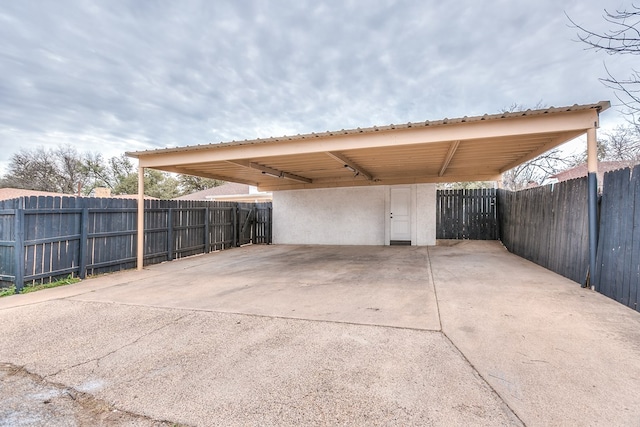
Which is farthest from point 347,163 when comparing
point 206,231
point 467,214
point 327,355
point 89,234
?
point 467,214

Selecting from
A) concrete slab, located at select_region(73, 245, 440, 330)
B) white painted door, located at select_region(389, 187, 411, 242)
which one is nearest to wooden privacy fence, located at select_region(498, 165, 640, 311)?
concrete slab, located at select_region(73, 245, 440, 330)

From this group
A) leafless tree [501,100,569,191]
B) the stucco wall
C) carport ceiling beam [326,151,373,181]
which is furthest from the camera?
leafless tree [501,100,569,191]

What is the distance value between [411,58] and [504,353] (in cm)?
1307

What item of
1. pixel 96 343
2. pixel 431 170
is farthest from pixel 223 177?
pixel 96 343

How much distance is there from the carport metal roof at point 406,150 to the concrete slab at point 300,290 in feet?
8.03

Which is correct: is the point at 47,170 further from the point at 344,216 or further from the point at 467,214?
the point at 467,214

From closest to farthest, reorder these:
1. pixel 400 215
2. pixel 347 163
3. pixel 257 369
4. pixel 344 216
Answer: pixel 257 369, pixel 347 163, pixel 400 215, pixel 344 216

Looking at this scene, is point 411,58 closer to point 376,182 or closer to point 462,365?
point 376,182

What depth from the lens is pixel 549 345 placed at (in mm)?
2588

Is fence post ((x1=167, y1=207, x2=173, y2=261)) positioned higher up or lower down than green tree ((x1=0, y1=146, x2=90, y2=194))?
lower down

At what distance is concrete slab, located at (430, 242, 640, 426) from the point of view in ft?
5.78

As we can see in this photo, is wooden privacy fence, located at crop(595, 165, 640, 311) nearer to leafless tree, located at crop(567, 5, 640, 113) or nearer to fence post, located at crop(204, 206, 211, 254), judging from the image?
leafless tree, located at crop(567, 5, 640, 113)

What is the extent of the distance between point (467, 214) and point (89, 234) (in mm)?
12104

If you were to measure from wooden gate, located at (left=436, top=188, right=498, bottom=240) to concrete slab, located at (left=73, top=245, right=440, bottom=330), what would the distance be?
5119 mm
